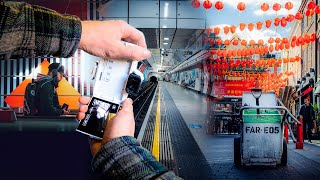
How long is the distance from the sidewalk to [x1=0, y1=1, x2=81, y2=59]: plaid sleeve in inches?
97.3

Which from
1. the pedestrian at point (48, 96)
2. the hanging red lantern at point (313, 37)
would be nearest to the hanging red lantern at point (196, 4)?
the hanging red lantern at point (313, 37)

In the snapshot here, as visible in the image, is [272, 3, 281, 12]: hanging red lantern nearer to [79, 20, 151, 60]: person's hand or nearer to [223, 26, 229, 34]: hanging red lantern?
[223, 26, 229, 34]: hanging red lantern

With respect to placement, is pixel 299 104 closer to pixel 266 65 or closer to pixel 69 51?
pixel 266 65

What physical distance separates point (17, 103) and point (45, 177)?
1719 millimetres

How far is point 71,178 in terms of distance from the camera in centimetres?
260

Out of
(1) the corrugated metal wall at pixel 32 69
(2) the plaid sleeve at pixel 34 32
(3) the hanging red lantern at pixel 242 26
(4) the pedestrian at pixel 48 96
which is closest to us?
(2) the plaid sleeve at pixel 34 32

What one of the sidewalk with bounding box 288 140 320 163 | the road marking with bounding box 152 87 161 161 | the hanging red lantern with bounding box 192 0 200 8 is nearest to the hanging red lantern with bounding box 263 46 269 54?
the hanging red lantern with bounding box 192 0 200 8

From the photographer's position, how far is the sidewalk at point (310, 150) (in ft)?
8.83

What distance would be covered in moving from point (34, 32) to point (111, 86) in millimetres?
112

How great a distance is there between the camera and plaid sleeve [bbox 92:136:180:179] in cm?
36

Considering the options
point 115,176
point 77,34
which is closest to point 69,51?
point 77,34

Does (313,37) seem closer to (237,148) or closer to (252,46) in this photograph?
(252,46)

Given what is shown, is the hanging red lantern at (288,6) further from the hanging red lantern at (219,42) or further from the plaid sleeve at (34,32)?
the plaid sleeve at (34,32)

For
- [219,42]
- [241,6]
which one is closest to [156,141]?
[219,42]
